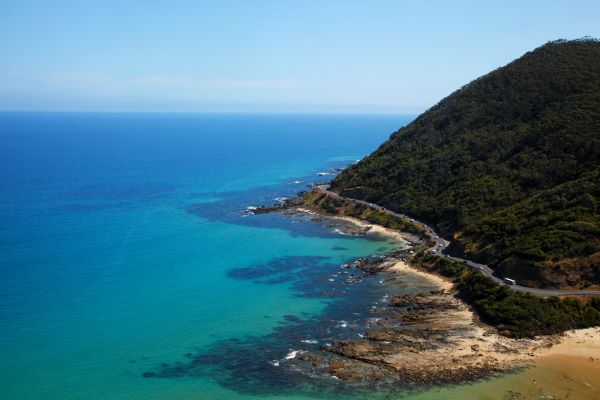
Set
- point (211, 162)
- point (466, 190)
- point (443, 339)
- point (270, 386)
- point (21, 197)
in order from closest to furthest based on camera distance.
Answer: point (270, 386), point (443, 339), point (466, 190), point (21, 197), point (211, 162)

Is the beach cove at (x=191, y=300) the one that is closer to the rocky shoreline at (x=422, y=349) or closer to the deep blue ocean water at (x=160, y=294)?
the deep blue ocean water at (x=160, y=294)

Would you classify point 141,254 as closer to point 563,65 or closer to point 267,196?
point 267,196

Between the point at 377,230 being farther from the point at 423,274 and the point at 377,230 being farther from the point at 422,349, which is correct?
the point at 422,349

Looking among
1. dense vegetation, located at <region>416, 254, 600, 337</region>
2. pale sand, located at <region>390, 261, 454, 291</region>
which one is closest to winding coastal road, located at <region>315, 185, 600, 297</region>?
dense vegetation, located at <region>416, 254, 600, 337</region>

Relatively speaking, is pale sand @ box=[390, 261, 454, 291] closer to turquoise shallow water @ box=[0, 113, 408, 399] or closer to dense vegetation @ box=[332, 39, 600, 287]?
dense vegetation @ box=[332, 39, 600, 287]

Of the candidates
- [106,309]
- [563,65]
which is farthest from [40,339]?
[563,65]

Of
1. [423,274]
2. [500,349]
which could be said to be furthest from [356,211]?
[500,349]
